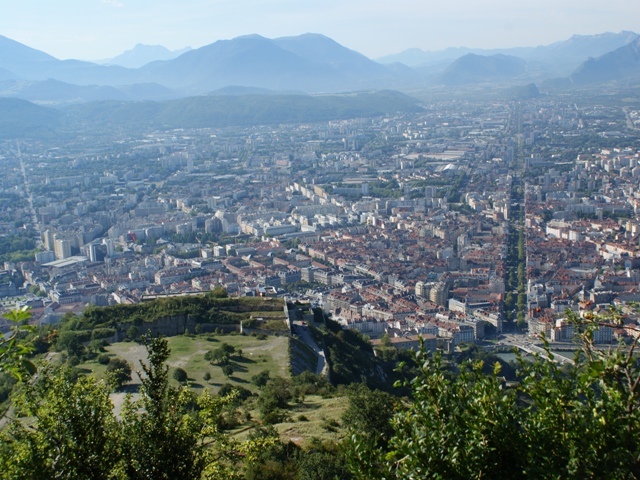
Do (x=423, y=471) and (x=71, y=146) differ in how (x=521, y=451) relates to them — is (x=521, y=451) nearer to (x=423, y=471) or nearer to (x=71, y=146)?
(x=423, y=471)

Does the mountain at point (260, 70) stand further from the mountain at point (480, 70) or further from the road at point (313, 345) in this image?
the road at point (313, 345)

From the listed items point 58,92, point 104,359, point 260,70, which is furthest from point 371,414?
point 260,70

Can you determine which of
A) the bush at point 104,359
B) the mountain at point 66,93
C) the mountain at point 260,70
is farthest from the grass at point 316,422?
the mountain at point 260,70

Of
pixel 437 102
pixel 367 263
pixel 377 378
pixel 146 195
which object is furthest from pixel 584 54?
pixel 377 378

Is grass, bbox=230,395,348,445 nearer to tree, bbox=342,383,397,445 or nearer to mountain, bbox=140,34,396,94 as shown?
tree, bbox=342,383,397,445

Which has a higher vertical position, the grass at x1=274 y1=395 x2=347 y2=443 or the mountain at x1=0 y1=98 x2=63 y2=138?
the mountain at x1=0 y1=98 x2=63 y2=138

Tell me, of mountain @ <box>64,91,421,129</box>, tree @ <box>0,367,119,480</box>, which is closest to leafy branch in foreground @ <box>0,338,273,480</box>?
tree @ <box>0,367,119,480</box>
